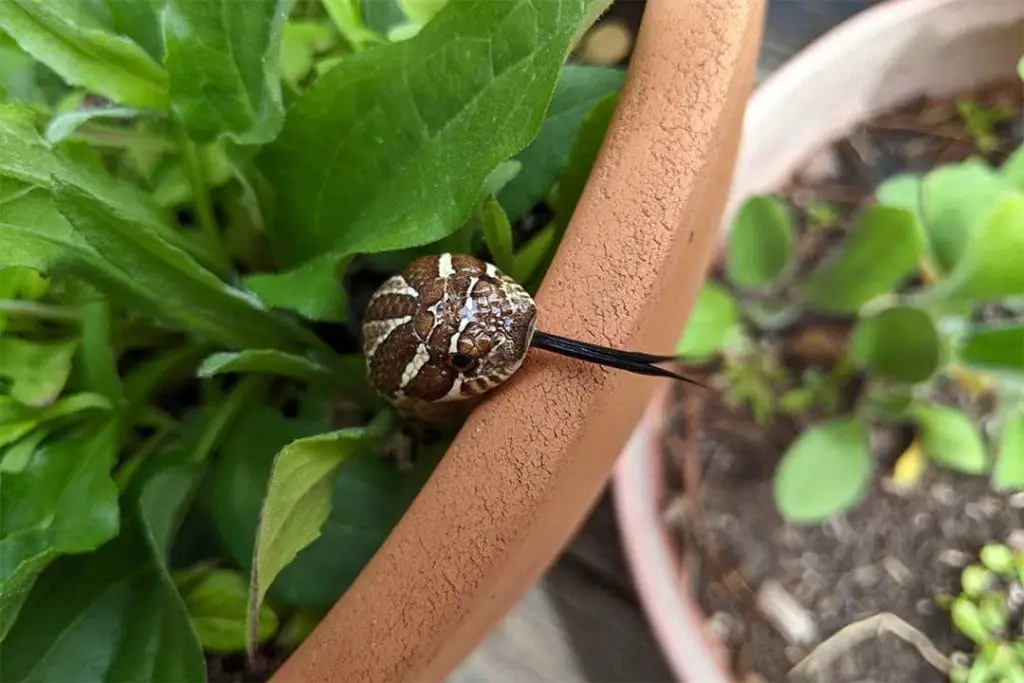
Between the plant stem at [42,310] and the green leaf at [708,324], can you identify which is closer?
the plant stem at [42,310]

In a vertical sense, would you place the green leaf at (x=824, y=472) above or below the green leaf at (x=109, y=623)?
below

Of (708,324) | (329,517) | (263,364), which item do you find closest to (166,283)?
(263,364)

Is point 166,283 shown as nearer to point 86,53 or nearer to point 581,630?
point 86,53

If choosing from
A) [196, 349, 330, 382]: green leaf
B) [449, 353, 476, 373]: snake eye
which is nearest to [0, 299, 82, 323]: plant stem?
[196, 349, 330, 382]: green leaf

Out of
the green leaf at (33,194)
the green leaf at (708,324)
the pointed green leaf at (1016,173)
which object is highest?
the green leaf at (33,194)

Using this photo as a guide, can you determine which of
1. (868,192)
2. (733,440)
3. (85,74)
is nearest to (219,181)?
(85,74)

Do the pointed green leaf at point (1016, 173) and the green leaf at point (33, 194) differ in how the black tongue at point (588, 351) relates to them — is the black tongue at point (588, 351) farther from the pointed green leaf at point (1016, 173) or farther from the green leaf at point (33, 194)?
the pointed green leaf at point (1016, 173)

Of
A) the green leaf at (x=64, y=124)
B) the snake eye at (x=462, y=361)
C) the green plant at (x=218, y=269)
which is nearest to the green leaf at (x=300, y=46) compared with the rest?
the green plant at (x=218, y=269)

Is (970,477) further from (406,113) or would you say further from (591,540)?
(406,113)
